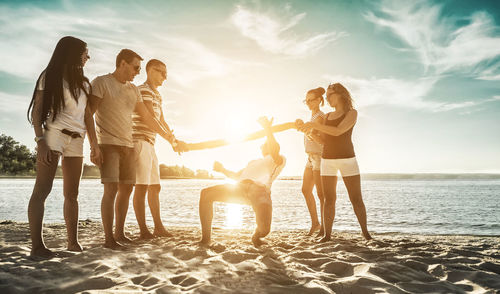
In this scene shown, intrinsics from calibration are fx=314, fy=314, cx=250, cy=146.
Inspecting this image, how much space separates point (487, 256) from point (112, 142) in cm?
530

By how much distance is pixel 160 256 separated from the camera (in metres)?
3.81

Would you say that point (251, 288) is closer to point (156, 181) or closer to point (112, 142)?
point (112, 142)

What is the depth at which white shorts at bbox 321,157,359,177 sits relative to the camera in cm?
507

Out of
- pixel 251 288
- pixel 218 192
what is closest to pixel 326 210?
pixel 218 192

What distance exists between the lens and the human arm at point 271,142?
4.42 metres

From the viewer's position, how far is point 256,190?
4.30 m

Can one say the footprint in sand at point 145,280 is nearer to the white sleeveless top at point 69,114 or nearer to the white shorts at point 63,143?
the white shorts at point 63,143

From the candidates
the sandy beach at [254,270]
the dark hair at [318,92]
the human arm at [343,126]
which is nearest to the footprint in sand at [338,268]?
the sandy beach at [254,270]

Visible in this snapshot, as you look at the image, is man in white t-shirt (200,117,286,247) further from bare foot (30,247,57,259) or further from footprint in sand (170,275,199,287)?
bare foot (30,247,57,259)

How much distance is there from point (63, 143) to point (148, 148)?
1.60 meters

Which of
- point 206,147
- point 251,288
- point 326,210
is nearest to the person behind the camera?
point 251,288

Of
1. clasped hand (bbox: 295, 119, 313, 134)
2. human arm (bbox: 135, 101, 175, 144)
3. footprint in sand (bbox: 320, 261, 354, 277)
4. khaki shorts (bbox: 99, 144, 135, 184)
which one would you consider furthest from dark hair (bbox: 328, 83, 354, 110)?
khaki shorts (bbox: 99, 144, 135, 184)

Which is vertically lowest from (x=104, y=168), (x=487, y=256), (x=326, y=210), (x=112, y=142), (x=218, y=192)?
(x=487, y=256)

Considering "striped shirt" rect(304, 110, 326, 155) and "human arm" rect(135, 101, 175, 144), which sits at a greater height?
"human arm" rect(135, 101, 175, 144)
